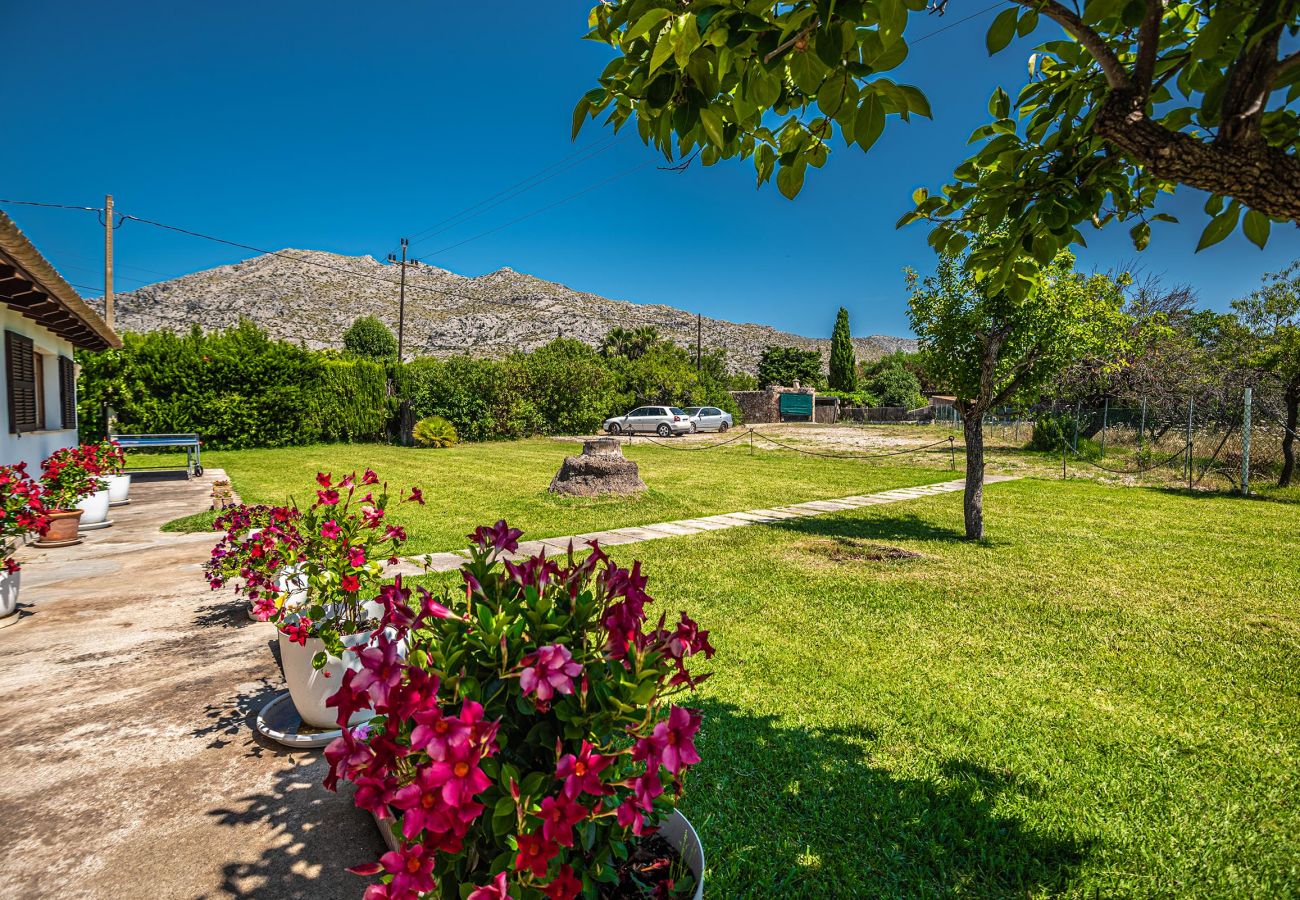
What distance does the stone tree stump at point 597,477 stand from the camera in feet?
32.1

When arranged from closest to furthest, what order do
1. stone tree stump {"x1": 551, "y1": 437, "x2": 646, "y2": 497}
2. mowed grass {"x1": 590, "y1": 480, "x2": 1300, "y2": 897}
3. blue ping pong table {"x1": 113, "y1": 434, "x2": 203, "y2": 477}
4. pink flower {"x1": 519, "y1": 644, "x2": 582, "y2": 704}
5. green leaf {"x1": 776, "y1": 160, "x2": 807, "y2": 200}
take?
1. pink flower {"x1": 519, "y1": 644, "x2": 582, "y2": 704}
2. green leaf {"x1": 776, "y1": 160, "x2": 807, "y2": 200}
3. mowed grass {"x1": 590, "y1": 480, "x2": 1300, "y2": 897}
4. stone tree stump {"x1": 551, "y1": 437, "x2": 646, "y2": 497}
5. blue ping pong table {"x1": 113, "y1": 434, "x2": 203, "y2": 477}

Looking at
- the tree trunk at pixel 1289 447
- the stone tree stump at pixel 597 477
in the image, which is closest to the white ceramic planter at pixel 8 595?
the stone tree stump at pixel 597 477

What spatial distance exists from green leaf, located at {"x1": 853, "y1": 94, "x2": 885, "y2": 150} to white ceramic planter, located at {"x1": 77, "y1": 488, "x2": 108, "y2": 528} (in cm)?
957

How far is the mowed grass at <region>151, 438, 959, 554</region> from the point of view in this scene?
27.2 ft

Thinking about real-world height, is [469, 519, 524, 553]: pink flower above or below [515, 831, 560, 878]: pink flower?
above

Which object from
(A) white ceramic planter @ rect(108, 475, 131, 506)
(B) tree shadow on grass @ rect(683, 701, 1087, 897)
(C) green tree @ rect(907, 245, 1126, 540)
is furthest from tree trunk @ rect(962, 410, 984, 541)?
(A) white ceramic planter @ rect(108, 475, 131, 506)

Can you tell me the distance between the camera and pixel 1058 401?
19938mm

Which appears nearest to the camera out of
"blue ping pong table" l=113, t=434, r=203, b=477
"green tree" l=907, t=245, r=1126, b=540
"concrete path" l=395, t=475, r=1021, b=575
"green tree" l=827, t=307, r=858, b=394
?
"concrete path" l=395, t=475, r=1021, b=575

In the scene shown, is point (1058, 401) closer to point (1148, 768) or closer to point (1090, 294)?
point (1090, 294)

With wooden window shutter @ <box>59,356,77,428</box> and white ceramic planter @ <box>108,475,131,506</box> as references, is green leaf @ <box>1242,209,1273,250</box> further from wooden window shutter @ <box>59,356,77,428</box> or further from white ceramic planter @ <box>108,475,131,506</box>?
wooden window shutter @ <box>59,356,77,428</box>

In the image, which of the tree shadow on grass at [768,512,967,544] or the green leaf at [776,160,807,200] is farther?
the tree shadow on grass at [768,512,967,544]

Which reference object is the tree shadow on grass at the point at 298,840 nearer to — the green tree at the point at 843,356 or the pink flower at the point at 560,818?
the pink flower at the point at 560,818

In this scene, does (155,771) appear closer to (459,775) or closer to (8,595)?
(459,775)

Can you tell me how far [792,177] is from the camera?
171 cm
